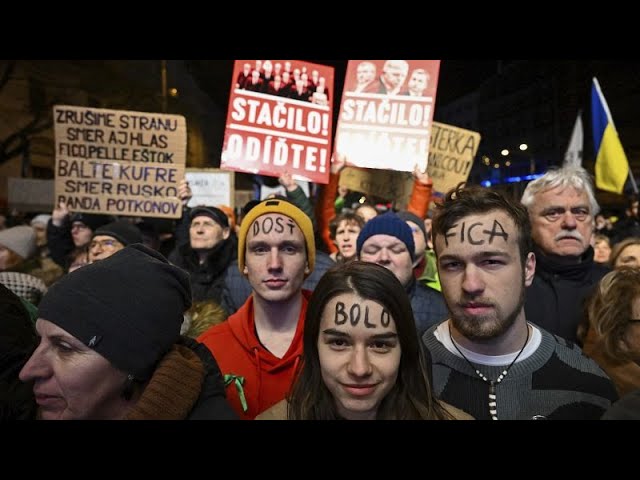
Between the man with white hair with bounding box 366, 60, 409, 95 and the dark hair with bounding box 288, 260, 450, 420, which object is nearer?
the dark hair with bounding box 288, 260, 450, 420

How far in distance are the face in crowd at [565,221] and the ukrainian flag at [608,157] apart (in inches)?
123

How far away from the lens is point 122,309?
1597 millimetres

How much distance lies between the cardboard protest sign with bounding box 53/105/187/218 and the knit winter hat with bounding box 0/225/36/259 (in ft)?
1.46

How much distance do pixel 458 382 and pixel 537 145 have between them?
115 ft

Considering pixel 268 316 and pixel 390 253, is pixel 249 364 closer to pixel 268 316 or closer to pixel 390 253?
pixel 268 316

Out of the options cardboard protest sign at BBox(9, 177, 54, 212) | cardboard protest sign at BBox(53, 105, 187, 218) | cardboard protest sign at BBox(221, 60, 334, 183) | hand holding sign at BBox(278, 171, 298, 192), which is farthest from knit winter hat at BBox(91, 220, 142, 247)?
cardboard protest sign at BBox(9, 177, 54, 212)

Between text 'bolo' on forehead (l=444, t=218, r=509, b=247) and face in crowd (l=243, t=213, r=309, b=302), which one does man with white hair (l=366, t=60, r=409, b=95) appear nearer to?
face in crowd (l=243, t=213, r=309, b=302)

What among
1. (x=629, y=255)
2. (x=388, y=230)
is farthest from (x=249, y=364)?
(x=629, y=255)

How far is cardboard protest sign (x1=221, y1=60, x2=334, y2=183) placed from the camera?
478cm

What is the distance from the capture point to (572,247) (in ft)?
10.6

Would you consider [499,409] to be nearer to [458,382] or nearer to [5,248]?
[458,382]

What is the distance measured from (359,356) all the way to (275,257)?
112cm
